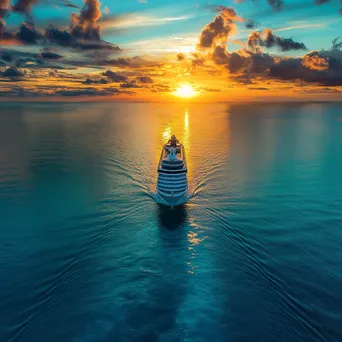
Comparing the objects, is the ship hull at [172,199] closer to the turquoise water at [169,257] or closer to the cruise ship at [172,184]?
the cruise ship at [172,184]

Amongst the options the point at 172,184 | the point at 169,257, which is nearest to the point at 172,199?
the point at 172,184

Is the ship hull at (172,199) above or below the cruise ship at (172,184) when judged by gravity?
below

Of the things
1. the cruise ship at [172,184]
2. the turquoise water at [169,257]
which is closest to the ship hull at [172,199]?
the cruise ship at [172,184]

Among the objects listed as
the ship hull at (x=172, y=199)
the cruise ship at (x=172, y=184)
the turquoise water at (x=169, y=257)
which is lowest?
the turquoise water at (x=169, y=257)

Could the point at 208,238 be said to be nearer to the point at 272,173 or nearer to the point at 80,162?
the point at 272,173

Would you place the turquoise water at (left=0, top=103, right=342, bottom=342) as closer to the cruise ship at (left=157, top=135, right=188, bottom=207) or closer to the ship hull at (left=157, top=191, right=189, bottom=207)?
the ship hull at (left=157, top=191, right=189, bottom=207)

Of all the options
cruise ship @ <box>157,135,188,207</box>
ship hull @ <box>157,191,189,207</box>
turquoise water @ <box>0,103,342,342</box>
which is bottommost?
turquoise water @ <box>0,103,342,342</box>

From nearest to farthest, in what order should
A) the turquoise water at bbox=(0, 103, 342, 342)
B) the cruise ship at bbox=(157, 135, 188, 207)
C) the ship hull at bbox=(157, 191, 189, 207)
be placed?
the turquoise water at bbox=(0, 103, 342, 342) < the ship hull at bbox=(157, 191, 189, 207) < the cruise ship at bbox=(157, 135, 188, 207)

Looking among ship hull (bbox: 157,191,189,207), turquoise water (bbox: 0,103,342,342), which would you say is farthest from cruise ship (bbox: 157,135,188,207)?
turquoise water (bbox: 0,103,342,342)

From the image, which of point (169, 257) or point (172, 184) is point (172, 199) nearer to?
point (172, 184)

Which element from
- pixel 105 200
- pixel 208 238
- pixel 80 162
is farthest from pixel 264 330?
pixel 80 162
